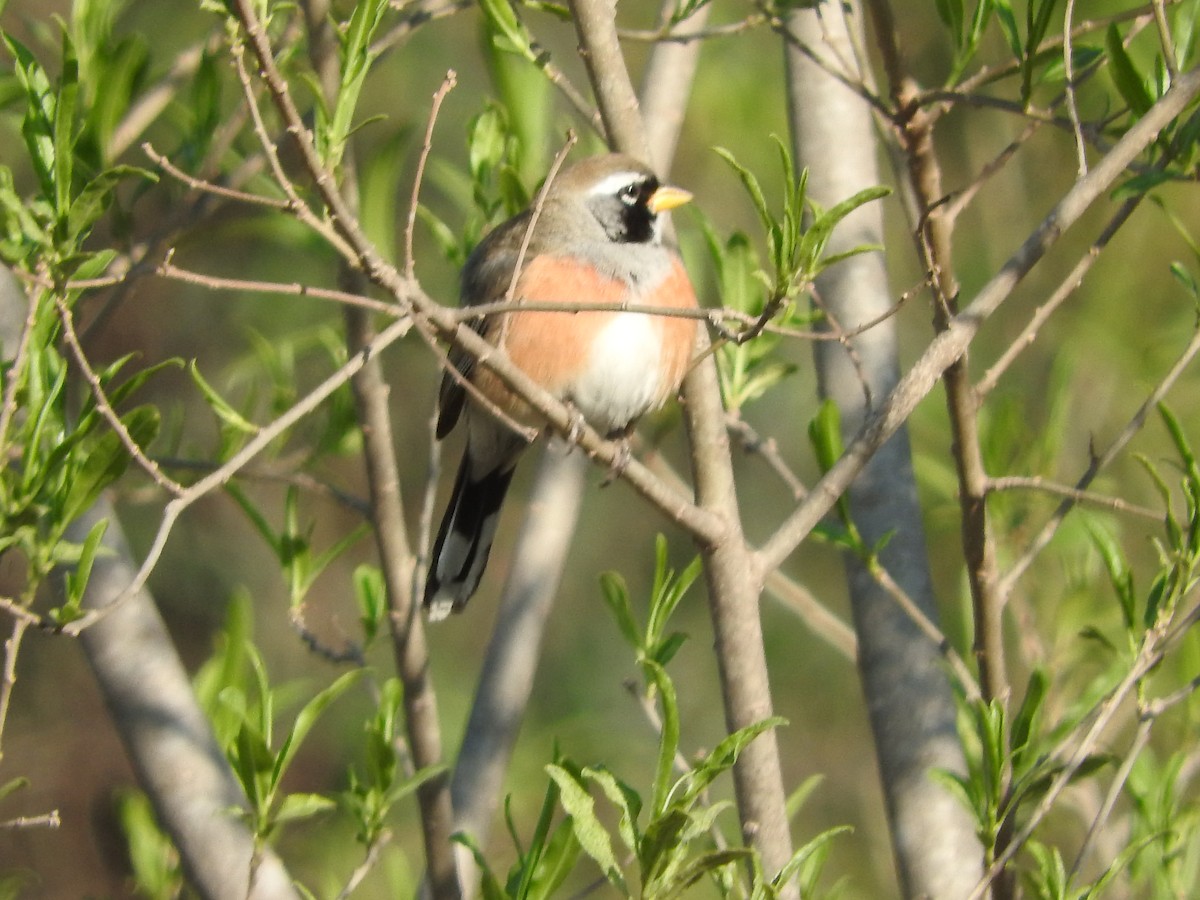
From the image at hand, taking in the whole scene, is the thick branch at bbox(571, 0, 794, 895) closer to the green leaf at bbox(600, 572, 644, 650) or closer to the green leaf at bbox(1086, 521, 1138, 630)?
the green leaf at bbox(600, 572, 644, 650)

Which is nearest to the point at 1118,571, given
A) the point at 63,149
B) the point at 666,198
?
the point at 666,198

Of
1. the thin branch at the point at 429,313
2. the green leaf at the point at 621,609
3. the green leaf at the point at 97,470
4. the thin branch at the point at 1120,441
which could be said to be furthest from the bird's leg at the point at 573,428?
the thin branch at the point at 1120,441

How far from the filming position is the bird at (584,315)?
12.0 feet

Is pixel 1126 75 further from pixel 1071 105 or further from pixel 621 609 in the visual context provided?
pixel 621 609

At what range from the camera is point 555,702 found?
6.61 meters

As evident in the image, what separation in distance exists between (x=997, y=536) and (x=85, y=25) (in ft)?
8.55

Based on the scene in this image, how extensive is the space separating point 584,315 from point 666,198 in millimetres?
407

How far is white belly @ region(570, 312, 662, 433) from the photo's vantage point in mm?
3650

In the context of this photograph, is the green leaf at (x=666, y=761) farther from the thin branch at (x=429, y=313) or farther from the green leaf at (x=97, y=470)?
the green leaf at (x=97, y=470)

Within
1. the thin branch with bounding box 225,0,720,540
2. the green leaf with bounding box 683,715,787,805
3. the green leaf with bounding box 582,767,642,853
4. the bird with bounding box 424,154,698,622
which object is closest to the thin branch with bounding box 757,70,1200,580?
the thin branch with bounding box 225,0,720,540

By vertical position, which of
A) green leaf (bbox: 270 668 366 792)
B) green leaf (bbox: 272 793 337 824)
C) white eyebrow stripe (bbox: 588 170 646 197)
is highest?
white eyebrow stripe (bbox: 588 170 646 197)

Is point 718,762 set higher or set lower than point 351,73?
lower

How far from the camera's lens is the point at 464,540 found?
163 inches

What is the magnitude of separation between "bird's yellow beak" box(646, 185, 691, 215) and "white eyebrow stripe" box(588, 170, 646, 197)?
9 cm
